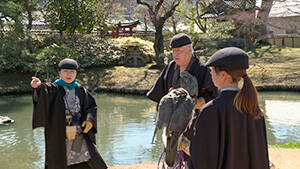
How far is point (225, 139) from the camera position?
205 cm

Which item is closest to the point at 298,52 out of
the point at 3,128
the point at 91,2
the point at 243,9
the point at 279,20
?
the point at 279,20

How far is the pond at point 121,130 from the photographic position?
636 centimetres

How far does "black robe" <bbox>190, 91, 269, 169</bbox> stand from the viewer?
202cm

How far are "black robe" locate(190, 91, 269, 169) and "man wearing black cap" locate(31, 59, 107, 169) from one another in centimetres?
187

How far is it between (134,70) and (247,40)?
7729mm

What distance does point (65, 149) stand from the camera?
362cm

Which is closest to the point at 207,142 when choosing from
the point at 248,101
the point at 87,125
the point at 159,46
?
the point at 248,101

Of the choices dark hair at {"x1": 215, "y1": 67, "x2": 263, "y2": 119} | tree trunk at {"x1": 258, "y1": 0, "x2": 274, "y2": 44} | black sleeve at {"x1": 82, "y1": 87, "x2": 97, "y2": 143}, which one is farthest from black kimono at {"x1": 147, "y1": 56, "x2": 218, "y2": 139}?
tree trunk at {"x1": 258, "y1": 0, "x2": 274, "y2": 44}

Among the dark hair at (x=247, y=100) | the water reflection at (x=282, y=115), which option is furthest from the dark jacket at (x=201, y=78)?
the water reflection at (x=282, y=115)

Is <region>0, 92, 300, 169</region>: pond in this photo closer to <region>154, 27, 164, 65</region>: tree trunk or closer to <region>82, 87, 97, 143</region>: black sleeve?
<region>82, 87, 97, 143</region>: black sleeve

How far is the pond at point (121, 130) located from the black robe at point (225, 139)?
12.8ft

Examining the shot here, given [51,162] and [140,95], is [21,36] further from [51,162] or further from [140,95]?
[51,162]

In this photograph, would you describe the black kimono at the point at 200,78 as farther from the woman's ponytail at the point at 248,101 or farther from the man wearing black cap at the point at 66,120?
the woman's ponytail at the point at 248,101

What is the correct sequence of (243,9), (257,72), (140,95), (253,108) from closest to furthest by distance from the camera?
1. (253,108)
2. (140,95)
3. (257,72)
4. (243,9)
